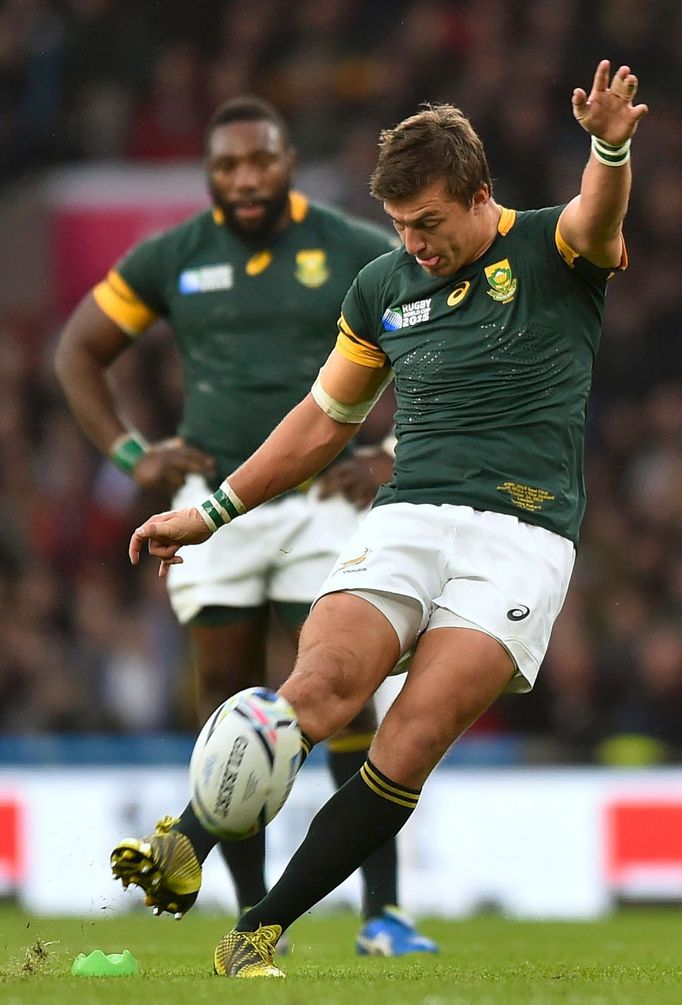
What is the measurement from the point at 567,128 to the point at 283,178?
786cm

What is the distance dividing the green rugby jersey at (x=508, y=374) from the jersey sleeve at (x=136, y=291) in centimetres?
184

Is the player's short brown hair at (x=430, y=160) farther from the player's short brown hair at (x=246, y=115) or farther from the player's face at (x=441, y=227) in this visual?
the player's short brown hair at (x=246, y=115)

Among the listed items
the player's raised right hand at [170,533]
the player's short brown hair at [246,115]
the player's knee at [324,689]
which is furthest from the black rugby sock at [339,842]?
the player's short brown hair at [246,115]

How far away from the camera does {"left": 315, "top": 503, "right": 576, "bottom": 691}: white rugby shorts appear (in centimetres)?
479

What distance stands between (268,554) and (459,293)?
1.71 m

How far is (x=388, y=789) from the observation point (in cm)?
466

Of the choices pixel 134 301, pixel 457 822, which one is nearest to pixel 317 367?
pixel 134 301

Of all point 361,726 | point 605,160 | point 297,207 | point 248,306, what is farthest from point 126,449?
point 605,160

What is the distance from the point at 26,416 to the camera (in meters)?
13.8

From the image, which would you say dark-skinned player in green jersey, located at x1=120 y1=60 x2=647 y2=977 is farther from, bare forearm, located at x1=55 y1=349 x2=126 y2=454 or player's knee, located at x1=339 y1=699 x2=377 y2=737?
bare forearm, located at x1=55 y1=349 x2=126 y2=454

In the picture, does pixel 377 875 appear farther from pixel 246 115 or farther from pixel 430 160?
pixel 246 115

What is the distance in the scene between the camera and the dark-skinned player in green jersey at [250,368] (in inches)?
252

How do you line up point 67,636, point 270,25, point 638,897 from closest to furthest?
point 638,897, point 67,636, point 270,25

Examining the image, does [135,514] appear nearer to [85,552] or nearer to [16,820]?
[85,552]
